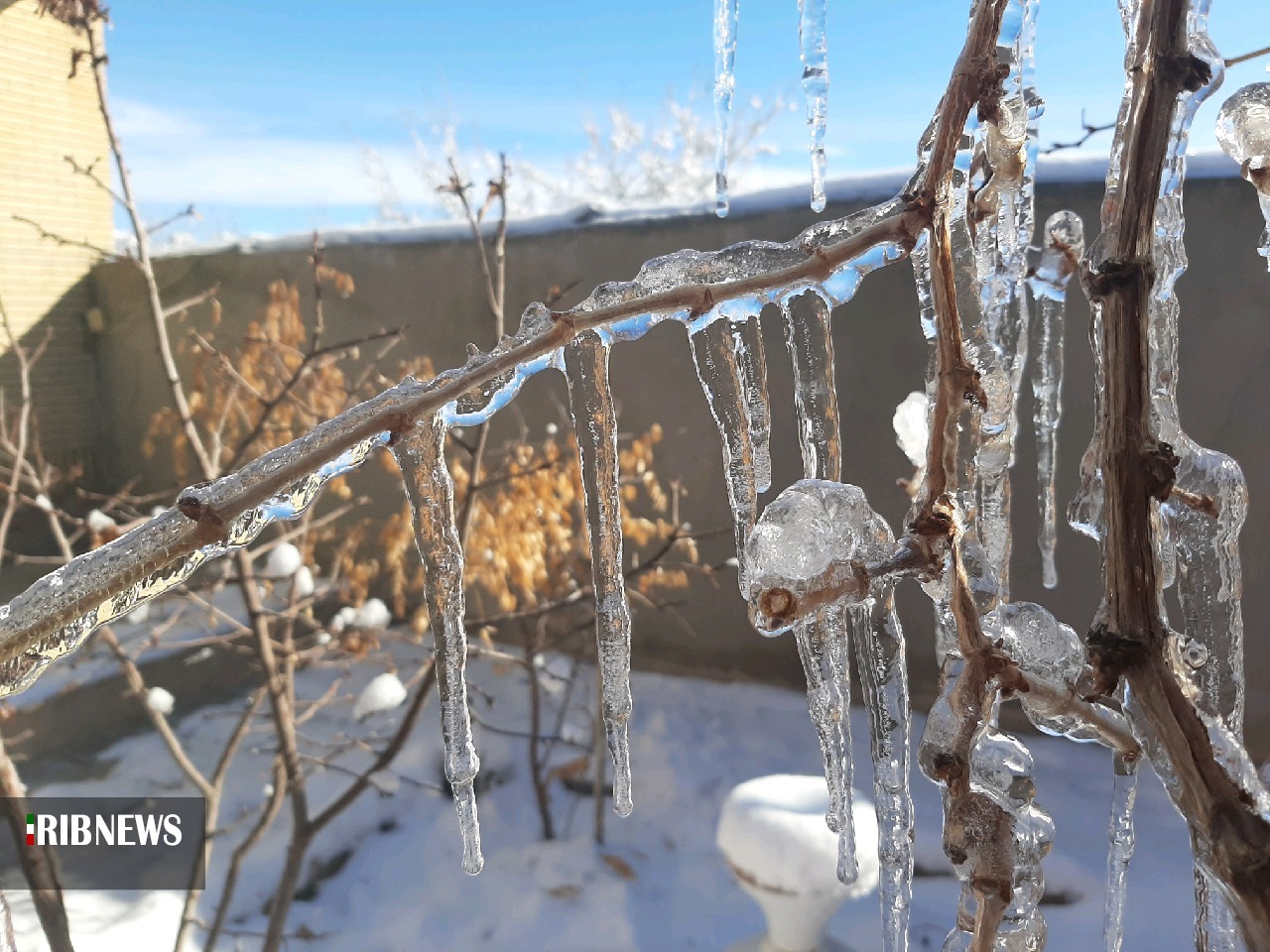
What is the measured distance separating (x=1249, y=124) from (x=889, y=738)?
0.37m

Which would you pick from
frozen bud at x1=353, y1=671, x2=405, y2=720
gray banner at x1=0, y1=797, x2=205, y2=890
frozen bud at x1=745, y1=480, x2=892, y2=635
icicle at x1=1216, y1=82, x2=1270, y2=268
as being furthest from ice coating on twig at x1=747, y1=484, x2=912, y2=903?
gray banner at x1=0, y1=797, x2=205, y2=890

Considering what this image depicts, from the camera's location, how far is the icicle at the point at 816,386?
18.6 inches

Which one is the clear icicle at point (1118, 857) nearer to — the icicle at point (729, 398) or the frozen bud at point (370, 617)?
the icicle at point (729, 398)

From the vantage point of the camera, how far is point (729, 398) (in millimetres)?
454

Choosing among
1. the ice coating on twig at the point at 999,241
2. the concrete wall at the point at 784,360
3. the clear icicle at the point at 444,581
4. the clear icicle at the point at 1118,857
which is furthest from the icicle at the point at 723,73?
the concrete wall at the point at 784,360

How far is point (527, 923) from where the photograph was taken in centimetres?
205

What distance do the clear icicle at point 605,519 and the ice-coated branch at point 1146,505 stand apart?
0.23m

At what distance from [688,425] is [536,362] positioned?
2.70 m

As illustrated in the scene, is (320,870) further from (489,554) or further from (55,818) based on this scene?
(489,554)

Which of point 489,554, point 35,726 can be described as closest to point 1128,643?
point 489,554

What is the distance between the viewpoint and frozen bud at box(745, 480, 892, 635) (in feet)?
0.87

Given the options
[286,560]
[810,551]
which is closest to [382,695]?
[286,560]

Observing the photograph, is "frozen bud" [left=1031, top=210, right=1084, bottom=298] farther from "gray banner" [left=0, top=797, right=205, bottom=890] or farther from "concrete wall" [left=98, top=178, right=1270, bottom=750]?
"gray banner" [left=0, top=797, right=205, bottom=890]

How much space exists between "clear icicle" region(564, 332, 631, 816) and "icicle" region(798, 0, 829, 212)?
225mm
